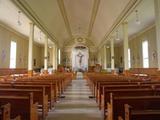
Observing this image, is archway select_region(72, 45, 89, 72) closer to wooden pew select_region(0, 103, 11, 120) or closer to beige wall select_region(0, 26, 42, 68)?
beige wall select_region(0, 26, 42, 68)

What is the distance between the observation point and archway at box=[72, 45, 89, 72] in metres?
30.6

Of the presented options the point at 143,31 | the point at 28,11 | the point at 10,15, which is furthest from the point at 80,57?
the point at 28,11

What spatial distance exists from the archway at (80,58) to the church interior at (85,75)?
2.94m

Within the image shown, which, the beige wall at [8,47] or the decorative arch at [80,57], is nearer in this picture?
the beige wall at [8,47]

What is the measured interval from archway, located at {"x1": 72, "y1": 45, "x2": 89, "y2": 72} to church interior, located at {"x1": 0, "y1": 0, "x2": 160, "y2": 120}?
2939 millimetres

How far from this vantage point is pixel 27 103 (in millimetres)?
2939

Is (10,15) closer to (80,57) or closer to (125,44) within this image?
(125,44)

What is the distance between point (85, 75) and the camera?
16.7 metres

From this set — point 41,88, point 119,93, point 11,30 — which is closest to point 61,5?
point 11,30

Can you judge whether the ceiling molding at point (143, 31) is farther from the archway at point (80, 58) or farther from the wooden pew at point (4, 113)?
the wooden pew at point (4, 113)

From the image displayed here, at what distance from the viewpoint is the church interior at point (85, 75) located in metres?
2.95

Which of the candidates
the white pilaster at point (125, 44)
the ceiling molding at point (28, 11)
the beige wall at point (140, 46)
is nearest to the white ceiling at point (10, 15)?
the ceiling molding at point (28, 11)

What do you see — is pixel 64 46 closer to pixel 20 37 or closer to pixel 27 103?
pixel 20 37

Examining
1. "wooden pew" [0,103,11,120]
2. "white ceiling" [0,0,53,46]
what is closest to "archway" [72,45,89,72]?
"white ceiling" [0,0,53,46]
